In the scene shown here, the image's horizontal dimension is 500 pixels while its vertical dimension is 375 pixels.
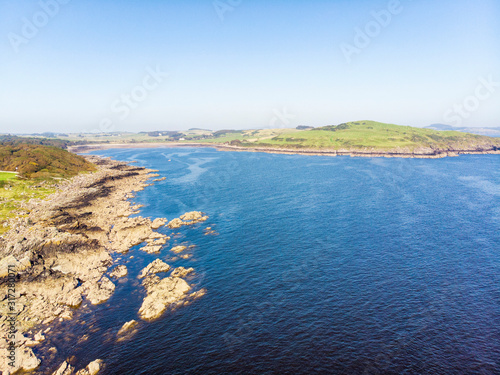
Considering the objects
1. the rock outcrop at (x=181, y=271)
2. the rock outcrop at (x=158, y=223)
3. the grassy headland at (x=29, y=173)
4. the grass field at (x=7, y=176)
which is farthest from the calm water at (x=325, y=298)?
the grass field at (x=7, y=176)

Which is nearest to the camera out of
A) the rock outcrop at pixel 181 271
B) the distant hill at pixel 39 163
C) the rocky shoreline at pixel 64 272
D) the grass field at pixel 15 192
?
the rocky shoreline at pixel 64 272

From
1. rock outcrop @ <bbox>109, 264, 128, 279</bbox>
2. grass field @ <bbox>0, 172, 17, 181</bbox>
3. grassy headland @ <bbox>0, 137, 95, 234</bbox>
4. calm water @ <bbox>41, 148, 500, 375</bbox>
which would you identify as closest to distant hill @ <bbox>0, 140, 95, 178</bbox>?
grassy headland @ <bbox>0, 137, 95, 234</bbox>

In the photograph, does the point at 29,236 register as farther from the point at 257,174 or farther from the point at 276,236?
the point at 257,174

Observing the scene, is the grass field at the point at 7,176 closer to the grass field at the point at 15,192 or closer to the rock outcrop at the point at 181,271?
the grass field at the point at 15,192

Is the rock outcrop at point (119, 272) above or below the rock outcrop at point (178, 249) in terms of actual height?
below

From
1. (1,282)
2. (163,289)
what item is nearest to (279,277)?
(163,289)

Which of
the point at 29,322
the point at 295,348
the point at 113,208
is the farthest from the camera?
the point at 113,208

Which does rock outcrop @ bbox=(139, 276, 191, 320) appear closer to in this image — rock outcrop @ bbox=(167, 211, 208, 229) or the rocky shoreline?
the rocky shoreline
